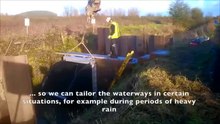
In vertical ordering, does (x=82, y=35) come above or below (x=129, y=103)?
above

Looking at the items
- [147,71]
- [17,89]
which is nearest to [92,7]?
[147,71]

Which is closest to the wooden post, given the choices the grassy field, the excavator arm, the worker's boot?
the grassy field

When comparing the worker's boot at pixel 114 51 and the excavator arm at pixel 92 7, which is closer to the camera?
the excavator arm at pixel 92 7

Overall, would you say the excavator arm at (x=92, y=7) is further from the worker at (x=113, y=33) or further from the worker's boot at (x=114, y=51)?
the worker's boot at (x=114, y=51)

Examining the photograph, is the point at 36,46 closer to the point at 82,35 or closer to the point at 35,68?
the point at 35,68

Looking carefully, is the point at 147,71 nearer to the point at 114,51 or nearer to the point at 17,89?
the point at 114,51

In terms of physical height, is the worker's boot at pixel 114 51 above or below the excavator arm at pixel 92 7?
below

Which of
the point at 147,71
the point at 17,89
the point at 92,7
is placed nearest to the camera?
the point at 17,89

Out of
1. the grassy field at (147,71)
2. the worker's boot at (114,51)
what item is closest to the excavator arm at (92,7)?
the worker's boot at (114,51)

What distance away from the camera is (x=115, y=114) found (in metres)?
4.21

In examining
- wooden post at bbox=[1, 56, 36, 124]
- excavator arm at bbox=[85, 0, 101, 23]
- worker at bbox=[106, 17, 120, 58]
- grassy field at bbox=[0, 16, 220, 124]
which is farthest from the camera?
worker at bbox=[106, 17, 120, 58]

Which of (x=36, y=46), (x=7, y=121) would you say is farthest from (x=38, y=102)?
(x=36, y=46)

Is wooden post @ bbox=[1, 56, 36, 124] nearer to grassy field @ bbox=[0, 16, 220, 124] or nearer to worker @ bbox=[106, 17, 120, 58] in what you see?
grassy field @ bbox=[0, 16, 220, 124]

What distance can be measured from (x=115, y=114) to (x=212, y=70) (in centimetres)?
148
